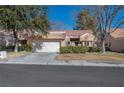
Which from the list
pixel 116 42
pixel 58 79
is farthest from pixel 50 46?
pixel 58 79

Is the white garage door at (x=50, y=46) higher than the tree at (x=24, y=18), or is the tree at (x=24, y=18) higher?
the tree at (x=24, y=18)

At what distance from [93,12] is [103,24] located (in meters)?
2.30

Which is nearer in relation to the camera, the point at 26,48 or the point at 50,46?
the point at 26,48

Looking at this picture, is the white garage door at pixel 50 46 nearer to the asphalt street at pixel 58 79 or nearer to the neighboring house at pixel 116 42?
the neighboring house at pixel 116 42

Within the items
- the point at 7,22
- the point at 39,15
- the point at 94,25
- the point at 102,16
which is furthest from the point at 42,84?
the point at 94,25

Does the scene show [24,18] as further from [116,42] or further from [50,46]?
[116,42]

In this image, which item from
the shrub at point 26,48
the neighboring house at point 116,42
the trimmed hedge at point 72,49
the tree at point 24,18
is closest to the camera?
the tree at point 24,18

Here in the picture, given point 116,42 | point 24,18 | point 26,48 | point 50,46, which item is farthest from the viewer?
point 116,42

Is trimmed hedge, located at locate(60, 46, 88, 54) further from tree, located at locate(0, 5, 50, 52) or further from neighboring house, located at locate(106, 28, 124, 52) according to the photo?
neighboring house, located at locate(106, 28, 124, 52)

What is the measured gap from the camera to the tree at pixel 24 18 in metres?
30.6

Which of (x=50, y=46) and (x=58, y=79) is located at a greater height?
(x=50, y=46)

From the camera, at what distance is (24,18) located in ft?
106

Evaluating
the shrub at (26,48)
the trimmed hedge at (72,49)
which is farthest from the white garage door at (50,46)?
the trimmed hedge at (72,49)
